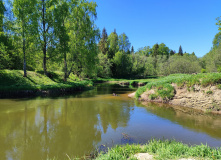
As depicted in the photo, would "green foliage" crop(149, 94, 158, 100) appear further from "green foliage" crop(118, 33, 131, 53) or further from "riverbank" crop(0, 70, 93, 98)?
"green foliage" crop(118, 33, 131, 53)

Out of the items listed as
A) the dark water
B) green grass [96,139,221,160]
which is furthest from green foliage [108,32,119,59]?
green grass [96,139,221,160]

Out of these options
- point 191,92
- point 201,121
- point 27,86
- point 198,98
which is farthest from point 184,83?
point 27,86

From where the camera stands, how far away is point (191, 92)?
41.4ft

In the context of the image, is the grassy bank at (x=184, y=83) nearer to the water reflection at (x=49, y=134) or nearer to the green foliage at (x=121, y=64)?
the water reflection at (x=49, y=134)

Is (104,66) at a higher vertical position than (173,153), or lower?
higher

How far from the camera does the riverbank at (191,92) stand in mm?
11000

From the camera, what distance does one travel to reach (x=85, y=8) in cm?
2717

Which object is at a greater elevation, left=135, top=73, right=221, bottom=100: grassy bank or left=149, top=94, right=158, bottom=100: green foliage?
left=135, top=73, right=221, bottom=100: grassy bank

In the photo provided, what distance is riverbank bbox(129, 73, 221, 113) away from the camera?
36.1 ft

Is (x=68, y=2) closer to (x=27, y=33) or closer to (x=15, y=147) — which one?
(x=27, y=33)

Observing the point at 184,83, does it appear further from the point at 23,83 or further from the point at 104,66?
the point at 104,66

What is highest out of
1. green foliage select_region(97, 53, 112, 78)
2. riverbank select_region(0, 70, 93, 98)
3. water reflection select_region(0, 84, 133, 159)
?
green foliage select_region(97, 53, 112, 78)

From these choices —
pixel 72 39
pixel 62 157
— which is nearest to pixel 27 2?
pixel 72 39

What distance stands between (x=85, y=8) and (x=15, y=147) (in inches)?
A: 1074
